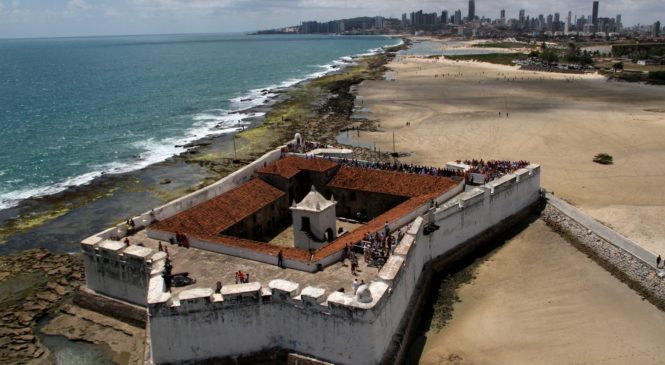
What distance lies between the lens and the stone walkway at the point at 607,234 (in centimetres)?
2456

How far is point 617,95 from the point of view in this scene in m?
83.8

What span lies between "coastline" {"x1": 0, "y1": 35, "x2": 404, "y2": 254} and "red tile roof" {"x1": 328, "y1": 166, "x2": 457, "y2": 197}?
16170 mm

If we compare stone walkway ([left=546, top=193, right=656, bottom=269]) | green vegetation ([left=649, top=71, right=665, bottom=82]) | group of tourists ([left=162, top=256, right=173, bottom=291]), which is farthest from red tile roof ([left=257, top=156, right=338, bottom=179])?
green vegetation ([left=649, top=71, right=665, bottom=82])

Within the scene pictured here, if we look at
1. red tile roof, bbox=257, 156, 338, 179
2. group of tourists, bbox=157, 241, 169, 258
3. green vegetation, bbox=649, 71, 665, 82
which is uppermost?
green vegetation, bbox=649, 71, 665, 82

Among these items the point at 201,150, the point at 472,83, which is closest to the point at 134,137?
the point at 201,150

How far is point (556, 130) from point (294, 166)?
36.9m

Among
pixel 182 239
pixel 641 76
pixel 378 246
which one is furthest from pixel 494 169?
pixel 641 76

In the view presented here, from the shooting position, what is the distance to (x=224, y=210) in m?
26.9

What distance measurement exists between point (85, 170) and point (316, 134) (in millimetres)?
23868

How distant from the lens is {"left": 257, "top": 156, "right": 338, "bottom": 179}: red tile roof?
102ft

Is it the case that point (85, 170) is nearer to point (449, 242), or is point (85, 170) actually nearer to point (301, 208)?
point (301, 208)

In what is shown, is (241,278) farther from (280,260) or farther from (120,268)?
(120,268)

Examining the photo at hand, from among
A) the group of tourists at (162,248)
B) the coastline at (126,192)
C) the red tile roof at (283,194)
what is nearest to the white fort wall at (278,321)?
the red tile roof at (283,194)

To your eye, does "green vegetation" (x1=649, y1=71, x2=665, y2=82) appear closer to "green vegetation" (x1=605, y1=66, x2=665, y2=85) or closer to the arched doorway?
"green vegetation" (x1=605, y1=66, x2=665, y2=85)
